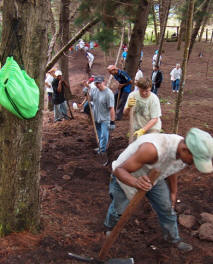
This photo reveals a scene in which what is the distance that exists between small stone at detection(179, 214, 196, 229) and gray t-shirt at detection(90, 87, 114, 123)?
289 centimetres

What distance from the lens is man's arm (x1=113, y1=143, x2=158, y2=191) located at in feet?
7.76

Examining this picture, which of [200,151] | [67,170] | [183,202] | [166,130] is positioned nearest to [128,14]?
[166,130]

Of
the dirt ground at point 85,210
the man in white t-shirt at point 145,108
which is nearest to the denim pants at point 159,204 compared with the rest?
the dirt ground at point 85,210

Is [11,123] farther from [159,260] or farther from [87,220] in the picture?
[159,260]

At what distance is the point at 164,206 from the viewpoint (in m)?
3.10

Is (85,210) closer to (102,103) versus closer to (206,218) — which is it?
(206,218)

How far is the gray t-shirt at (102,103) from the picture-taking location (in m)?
6.02

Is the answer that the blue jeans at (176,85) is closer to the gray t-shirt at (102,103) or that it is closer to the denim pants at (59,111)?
the denim pants at (59,111)

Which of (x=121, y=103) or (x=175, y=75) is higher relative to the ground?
(x=175, y=75)

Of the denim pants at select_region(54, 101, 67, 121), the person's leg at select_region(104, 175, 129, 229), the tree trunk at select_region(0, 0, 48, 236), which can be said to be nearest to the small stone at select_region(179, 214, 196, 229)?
the person's leg at select_region(104, 175, 129, 229)

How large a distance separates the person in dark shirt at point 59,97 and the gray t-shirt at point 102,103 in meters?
3.08

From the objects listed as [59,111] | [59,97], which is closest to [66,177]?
[59,97]

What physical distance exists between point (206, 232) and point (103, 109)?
338cm

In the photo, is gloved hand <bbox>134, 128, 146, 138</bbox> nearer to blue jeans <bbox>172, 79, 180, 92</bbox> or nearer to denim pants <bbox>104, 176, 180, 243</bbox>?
denim pants <bbox>104, 176, 180, 243</bbox>
